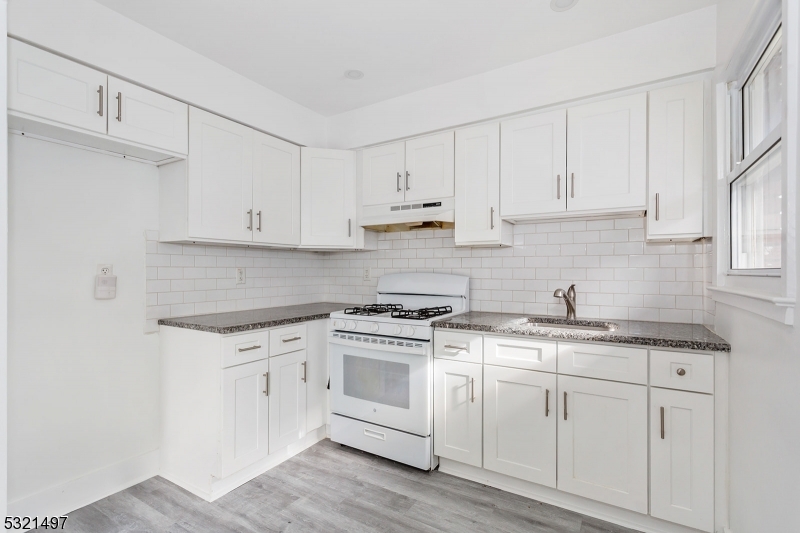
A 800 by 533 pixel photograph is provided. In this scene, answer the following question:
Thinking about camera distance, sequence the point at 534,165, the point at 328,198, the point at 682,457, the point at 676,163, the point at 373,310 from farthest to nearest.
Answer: the point at 328,198 < the point at 373,310 < the point at 534,165 < the point at 676,163 < the point at 682,457

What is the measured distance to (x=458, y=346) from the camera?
7.93ft

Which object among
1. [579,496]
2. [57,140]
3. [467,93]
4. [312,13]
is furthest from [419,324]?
[57,140]

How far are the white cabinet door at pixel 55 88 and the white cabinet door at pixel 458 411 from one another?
2355 millimetres

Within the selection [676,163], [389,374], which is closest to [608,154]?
[676,163]

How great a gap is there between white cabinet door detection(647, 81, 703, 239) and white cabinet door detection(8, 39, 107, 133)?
298 centimetres

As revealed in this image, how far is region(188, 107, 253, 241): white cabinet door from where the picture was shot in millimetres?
2447

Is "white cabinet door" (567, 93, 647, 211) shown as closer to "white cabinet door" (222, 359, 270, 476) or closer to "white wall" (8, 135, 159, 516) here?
"white cabinet door" (222, 359, 270, 476)

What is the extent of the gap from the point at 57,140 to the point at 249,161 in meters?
1.04

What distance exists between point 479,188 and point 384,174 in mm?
821

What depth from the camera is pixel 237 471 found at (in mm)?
2352

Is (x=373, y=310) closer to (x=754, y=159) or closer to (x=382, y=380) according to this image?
(x=382, y=380)

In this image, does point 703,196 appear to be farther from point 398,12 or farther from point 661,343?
point 398,12

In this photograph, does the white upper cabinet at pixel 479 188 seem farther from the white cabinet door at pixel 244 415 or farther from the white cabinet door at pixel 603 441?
the white cabinet door at pixel 244 415

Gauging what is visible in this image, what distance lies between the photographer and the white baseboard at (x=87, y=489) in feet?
6.57
